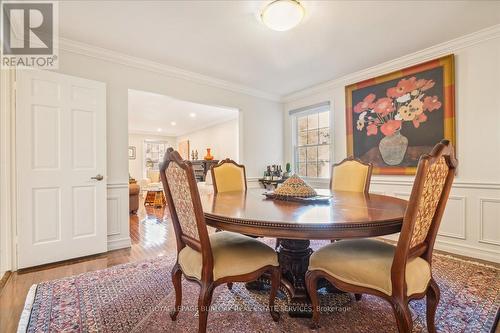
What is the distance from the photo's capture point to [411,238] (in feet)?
3.52

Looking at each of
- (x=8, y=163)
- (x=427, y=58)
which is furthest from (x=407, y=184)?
(x=8, y=163)

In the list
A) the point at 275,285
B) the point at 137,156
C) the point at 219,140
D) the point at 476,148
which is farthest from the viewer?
the point at 137,156

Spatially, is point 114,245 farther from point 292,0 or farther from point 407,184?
point 407,184

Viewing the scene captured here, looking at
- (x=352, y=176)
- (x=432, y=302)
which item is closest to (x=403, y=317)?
(x=432, y=302)

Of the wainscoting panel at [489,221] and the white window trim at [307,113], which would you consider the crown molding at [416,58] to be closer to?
the white window trim at [307,113]

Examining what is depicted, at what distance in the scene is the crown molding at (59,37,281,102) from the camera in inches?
104

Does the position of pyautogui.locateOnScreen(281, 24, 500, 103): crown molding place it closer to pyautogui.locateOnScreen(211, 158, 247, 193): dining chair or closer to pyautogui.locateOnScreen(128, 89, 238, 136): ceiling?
pyautogui.locateOnScreen(128, 89, 238, 136): ceiling

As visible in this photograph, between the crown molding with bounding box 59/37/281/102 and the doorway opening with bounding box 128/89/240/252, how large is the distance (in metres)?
0.33

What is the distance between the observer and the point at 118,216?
294cm

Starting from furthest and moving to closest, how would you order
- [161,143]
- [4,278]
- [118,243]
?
[161,143] → [118,243] → [4,278]

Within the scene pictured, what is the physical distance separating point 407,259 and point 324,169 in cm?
317

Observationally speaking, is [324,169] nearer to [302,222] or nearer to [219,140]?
[302,222]

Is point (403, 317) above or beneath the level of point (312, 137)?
beneath

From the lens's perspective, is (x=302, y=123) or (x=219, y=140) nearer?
(x=302, y=123)
